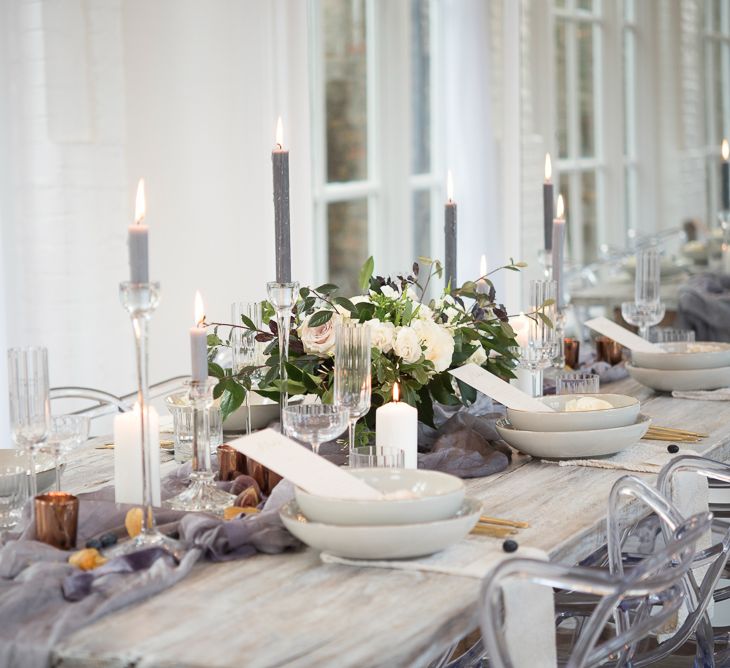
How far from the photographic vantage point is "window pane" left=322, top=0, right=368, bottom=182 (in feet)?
17.9

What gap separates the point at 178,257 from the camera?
409 cm

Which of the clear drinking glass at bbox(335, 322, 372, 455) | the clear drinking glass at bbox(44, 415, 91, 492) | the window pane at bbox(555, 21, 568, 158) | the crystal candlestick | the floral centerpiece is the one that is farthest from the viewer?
the window pane at bbox(555, 21, 568, 158)

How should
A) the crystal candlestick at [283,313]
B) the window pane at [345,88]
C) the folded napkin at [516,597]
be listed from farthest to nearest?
the window pane at [345,88] → the crystal candlestick at [283,313] → the folded napkin at [516,597]

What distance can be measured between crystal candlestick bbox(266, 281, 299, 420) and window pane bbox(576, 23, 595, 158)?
5159 millimetres

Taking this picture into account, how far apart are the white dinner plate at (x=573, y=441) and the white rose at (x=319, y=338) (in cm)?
33

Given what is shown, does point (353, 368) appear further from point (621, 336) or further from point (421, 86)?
point (421, 86)

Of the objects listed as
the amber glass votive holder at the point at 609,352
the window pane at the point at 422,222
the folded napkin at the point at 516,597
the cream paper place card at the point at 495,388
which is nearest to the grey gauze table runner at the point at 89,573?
the folded napkin at the point at 516,597

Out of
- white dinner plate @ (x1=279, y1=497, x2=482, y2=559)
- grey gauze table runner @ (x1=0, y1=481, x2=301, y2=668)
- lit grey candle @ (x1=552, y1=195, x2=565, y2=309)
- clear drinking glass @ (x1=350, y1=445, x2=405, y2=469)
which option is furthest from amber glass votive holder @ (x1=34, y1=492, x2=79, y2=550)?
lit grey candle @ (x1=552, y1=195, x2=565, y2=309)

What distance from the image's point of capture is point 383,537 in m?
1.48

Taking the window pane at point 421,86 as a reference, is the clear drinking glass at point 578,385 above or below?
below

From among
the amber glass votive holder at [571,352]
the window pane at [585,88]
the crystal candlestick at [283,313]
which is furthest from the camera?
the window pane at [585,88]

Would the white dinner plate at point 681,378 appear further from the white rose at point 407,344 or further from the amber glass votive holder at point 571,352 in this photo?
the white rose at point 407,344

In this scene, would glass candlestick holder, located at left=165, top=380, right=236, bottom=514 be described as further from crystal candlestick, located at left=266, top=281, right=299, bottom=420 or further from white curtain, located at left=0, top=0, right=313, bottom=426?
white curtain, located at left=0, top=0, right=313, bottom=426

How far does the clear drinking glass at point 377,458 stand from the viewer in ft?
5.75
